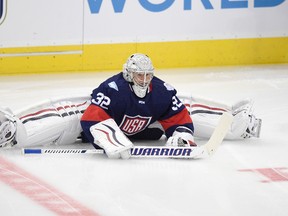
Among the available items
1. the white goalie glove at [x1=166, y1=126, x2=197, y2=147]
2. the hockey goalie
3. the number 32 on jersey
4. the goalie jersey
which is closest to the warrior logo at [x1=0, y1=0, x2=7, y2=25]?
the hockey goalie

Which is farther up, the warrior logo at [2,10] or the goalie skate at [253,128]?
the warrior logo at [2,10]

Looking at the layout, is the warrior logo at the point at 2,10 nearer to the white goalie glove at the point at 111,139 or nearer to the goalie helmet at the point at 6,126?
the goalie helmet at the point at 6,126

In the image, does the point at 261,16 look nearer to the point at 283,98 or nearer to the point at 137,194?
the point at 283,98

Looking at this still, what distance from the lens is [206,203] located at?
161 inches

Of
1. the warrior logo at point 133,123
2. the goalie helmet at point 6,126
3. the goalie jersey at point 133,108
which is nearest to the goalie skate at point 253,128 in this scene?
the goalie jersey at point 133,108

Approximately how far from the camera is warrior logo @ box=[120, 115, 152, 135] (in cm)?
507

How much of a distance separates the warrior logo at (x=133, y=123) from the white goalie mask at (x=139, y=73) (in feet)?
0.48

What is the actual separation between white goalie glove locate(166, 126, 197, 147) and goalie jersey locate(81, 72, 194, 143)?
0.15 feet

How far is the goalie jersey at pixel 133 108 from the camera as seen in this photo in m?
4.99

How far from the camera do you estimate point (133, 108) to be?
5027 mm

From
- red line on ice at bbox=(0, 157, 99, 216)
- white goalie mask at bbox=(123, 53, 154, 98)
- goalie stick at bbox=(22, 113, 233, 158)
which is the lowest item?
red line on ice at bbox=(0, 157, 99, 216)

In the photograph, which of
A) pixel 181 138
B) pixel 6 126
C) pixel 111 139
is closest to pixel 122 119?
pixel 111 139

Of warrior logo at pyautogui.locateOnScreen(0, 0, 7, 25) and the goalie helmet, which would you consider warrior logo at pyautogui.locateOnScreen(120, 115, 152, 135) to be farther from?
warrior logo at pyautogui.locateOnScreen(0, 0, 7, 25)

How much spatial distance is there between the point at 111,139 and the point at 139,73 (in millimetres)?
406
